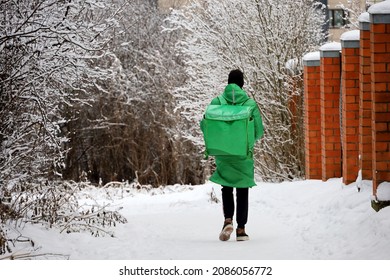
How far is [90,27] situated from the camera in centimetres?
1064

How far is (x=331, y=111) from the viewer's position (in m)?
13.7

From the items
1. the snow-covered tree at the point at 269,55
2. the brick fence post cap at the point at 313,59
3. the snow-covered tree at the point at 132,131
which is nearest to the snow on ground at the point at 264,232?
the brick fence post cap at the point at 313,59

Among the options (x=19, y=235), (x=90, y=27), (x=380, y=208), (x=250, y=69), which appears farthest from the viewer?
(x=250, y=69)

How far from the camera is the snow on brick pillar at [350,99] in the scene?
12.2 meters

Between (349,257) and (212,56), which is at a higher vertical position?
(212,56)

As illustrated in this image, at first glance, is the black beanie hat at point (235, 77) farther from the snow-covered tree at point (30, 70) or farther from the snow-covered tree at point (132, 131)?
the snow-covered tree at point (132, 131)

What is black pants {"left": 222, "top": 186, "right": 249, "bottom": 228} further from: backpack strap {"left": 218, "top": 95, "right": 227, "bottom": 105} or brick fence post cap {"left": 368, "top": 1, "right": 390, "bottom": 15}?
brick fence post cap {"left": 368, "top": 1, "right": 390, "bottom": 15}

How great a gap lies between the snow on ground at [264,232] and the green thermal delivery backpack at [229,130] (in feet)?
3.24

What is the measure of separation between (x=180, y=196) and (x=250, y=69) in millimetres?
3057

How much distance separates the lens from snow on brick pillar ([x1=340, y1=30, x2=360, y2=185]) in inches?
479

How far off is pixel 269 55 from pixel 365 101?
659 centimetres

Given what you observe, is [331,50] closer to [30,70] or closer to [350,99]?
[350,99]

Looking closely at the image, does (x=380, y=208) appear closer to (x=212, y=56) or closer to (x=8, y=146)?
(x=8, y=146)

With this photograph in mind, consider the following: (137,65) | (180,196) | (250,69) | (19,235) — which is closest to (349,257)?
(19,235)
